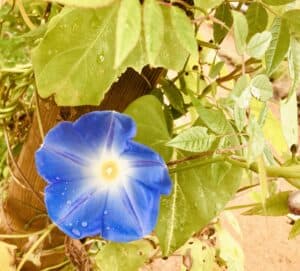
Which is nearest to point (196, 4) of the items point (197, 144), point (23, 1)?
point (197, 144)

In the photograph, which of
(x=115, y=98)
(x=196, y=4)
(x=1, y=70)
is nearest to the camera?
(x=196, y=4)

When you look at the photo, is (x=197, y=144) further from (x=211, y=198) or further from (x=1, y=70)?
(x=1, y=70)

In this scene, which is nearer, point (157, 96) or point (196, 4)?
point (196, 4)

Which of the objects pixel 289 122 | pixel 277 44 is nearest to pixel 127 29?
pixel 277 44

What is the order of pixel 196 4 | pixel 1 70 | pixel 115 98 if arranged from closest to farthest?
pixel 196 4, pixel 115 98, pixel 1 70

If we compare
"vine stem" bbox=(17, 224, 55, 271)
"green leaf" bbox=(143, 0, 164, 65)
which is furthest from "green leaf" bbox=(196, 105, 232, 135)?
"vine stem" bbox=(17, 224, 55, 271)

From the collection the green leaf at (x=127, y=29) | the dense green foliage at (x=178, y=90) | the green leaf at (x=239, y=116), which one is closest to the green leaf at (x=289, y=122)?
the dense green foliage at (x=178, y=90)

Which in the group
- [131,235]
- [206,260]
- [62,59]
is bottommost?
[206,260]

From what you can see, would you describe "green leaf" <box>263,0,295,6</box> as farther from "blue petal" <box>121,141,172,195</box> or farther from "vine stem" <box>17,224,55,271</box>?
"vine stem" <box>17,224,55,271</box>
